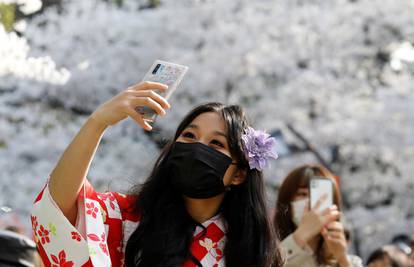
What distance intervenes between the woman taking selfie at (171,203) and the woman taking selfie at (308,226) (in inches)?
34.0

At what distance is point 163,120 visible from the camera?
395 inches

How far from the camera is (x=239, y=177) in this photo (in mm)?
2566

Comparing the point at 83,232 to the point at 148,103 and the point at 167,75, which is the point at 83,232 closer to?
the point at 148,103

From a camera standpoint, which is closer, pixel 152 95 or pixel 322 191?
pixel 152 95

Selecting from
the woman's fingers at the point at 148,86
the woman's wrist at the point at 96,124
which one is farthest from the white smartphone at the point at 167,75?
the woman's wrist at the point at 96,124

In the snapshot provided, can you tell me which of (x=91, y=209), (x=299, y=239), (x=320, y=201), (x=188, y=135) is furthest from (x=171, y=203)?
(x=320, y=201)

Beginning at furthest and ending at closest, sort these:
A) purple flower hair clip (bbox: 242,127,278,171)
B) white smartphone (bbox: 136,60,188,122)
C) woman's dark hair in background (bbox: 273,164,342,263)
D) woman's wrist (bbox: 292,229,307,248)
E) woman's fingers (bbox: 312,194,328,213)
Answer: woman's dark hair in background (bbox: 273,164,342,263) < woman's fingers (bbox: 312,194,328,213) < woman's wrist (bbox: 292,229,307,248) < purple flower hair clip (bbox: 242,127,278,171) < white smartphone (bbox: 136,60,188,122)

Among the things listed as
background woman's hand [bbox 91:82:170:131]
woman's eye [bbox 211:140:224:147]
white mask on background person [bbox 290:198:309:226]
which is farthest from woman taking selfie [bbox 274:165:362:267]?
background woman's hand [bbox 91:82:170:131]

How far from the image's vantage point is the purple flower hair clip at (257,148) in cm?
251

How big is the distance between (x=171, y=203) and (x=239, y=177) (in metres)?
0.26

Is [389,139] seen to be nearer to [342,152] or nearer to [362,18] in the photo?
[342,152]

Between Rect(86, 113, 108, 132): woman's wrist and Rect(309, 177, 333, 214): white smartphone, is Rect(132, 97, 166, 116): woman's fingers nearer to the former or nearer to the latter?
Rect(86, 113, 108, 132): woman's wrist

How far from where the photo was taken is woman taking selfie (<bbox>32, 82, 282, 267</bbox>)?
2.13 metres

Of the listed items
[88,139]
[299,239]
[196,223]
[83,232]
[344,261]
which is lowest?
[344,261]
